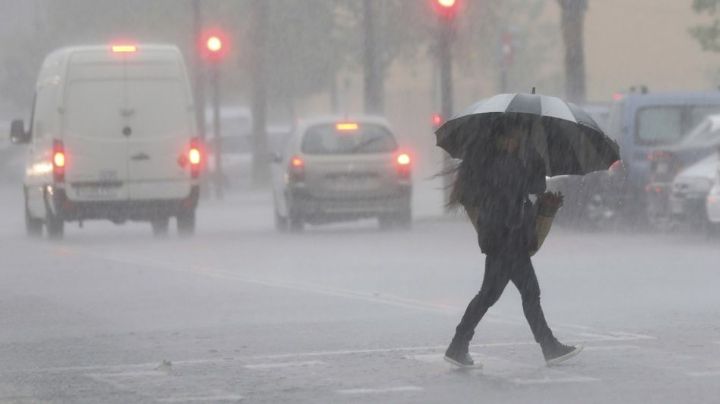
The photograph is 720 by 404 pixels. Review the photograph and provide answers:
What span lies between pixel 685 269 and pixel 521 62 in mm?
49667

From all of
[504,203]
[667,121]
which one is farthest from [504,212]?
[667,121]

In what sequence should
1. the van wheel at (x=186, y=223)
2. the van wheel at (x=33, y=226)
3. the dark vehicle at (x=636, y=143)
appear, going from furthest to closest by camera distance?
1. the van wheel at (x=33, y=226)
2. the van wheel at (x=186, y=223)
3. the dark vehicle at (x=636, y=143)

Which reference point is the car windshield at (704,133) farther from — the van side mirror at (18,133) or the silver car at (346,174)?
the van side mirror at (18,133)

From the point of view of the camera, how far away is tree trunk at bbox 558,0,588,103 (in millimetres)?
32750

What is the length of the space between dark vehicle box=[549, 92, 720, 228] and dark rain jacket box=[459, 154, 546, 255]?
14610 mm

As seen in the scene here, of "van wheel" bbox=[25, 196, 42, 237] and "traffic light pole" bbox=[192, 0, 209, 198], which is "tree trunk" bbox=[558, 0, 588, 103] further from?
"traffic light pole" bbox=[192, 0, 209, 198]

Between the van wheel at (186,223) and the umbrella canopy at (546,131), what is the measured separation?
15.7m

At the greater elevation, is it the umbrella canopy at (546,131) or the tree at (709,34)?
the tree at (709,34)

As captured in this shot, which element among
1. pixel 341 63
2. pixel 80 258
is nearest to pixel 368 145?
pixel 80 258

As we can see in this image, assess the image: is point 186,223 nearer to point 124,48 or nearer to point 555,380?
point 124,48

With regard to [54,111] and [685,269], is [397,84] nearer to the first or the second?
[54,111]

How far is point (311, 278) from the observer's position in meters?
19.2

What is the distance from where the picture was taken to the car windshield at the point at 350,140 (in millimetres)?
27734

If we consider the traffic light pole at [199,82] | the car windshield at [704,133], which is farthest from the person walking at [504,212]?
the traffic light pole at [199,82]
